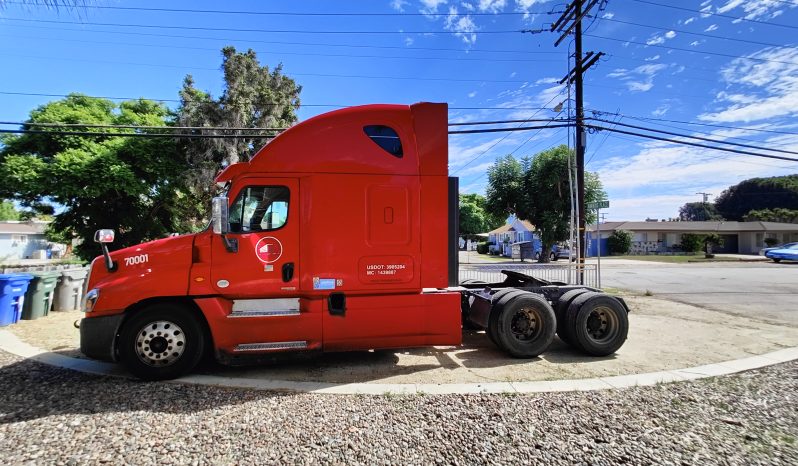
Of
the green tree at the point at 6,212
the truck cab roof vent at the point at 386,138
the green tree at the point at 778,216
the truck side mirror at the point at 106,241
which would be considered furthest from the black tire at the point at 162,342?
the green tree at the point at 6,212

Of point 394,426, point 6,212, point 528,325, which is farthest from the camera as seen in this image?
point 6,212

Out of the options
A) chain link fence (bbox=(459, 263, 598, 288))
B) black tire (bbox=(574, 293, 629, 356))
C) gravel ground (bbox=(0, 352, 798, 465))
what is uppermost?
chain link fence (bbox=(459, 263, 598, 288))

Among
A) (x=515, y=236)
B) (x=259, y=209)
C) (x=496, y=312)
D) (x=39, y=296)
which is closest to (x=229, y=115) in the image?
(x=39, y=296)

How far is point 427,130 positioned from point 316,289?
2579 mm

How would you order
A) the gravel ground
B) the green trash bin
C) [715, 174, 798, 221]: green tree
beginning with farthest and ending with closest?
1. [715, 174, 798, 221]: green tree
2. the green trash bin
3. the gravel ground

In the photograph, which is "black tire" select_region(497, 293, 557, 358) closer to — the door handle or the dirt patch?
the dirt patch

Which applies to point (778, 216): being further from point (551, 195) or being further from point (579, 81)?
point (579, 81)

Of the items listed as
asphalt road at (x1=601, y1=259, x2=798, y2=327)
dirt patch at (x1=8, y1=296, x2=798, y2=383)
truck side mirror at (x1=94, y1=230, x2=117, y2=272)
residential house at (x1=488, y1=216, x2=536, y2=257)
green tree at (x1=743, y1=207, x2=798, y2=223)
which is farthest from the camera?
green tree at (x1=743, y1=207, x2=798, y2=223)

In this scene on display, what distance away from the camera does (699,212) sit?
310ft

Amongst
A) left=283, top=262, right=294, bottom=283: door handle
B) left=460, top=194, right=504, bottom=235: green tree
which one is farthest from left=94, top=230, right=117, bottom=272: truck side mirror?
left=460, top=194, right=504, bottom=235: green tree

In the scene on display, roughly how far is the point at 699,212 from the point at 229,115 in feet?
356

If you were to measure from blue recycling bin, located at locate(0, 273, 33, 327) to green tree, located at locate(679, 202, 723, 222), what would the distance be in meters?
104

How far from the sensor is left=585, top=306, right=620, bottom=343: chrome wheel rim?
6355mm

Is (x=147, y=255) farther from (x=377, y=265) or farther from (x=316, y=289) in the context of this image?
(x=377, y=265)
